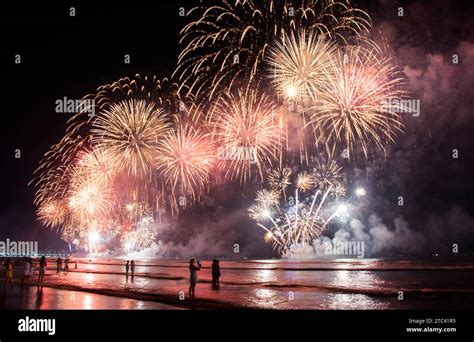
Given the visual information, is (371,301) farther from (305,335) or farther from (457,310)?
(305,335)

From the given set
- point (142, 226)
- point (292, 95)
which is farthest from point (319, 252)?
point (292, 95)

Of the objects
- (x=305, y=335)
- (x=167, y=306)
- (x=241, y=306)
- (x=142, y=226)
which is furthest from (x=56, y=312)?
(x=142, y=226)

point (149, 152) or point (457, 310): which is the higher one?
point (149, 152)

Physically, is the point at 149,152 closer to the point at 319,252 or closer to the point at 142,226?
the point at 319,252

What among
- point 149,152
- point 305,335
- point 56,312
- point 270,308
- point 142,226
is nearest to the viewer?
point 305,335

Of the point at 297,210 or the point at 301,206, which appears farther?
the point at 301,206

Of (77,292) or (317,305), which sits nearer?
(317,305)

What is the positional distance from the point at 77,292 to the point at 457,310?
16572 mm

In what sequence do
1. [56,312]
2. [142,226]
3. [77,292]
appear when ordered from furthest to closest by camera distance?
1. [142,226]
2. [77,292]
3. [56,312]

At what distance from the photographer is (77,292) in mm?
22906

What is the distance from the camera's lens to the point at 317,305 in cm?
→ 1795

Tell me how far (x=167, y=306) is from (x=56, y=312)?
391cm

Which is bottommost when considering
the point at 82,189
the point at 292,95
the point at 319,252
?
the point at 319,252

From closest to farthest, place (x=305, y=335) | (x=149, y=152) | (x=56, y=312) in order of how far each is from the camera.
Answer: (x=305, y=335) → (x=56, y=312) → (x=149, y=152)
